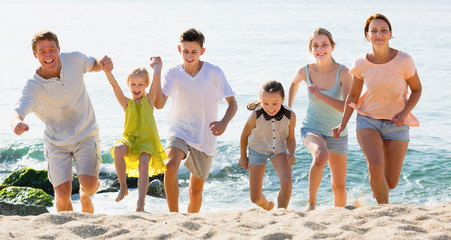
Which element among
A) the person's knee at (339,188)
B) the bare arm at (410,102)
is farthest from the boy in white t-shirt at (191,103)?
the bare arm at (410,102)

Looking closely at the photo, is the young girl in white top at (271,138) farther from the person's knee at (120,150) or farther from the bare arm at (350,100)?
the person's knee at (120,150)

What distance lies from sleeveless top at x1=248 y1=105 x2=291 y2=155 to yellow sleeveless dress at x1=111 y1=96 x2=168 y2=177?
1049 millimetres

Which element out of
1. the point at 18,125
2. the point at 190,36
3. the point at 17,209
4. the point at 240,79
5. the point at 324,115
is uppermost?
the point at 190,36

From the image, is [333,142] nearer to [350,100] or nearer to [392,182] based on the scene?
[350,100]

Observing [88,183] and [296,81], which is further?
[296,81]

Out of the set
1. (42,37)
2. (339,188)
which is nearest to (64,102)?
(42,37)

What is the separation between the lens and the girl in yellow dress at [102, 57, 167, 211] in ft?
19.4

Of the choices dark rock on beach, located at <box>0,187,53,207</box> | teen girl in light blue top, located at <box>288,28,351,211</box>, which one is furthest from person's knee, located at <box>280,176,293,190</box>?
dark rock on beach, located at <box>0,187,53,207</box>

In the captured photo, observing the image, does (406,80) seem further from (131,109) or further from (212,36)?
(212,36)

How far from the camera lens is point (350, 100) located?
6195mm

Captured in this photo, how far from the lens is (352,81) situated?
6266 mm

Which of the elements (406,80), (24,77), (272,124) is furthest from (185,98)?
(24,77)

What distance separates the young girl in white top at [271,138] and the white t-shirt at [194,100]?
42 cm

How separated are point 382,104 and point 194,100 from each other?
6.61 ft
